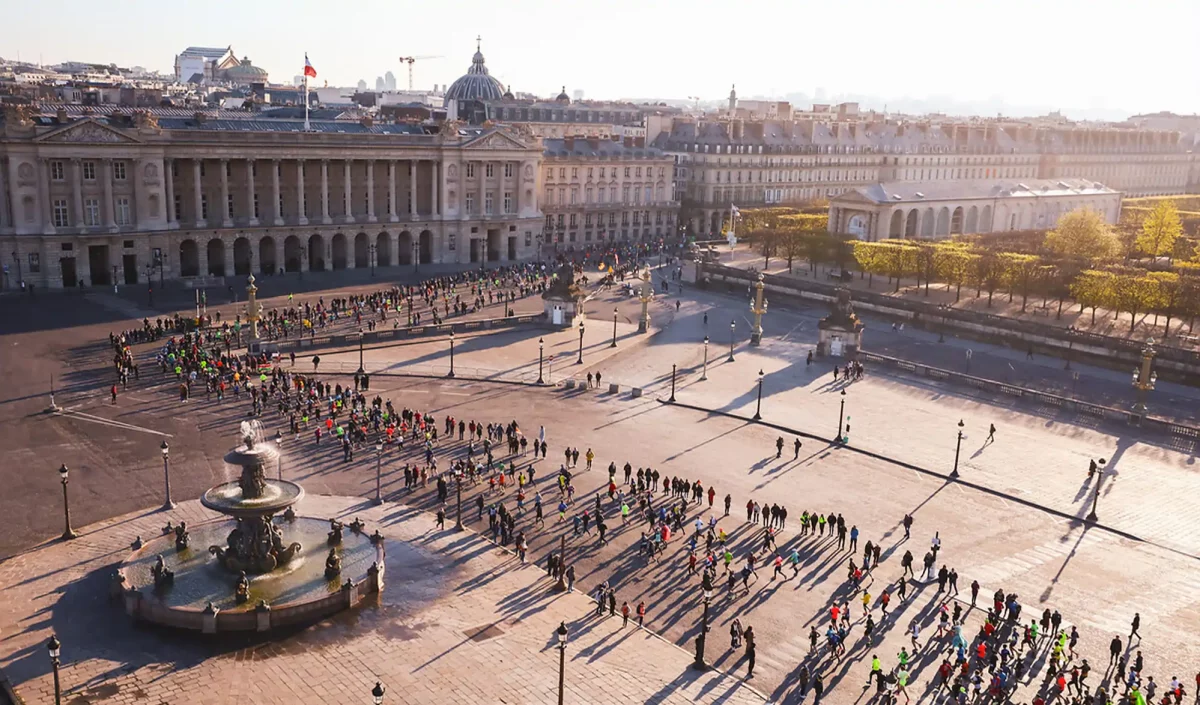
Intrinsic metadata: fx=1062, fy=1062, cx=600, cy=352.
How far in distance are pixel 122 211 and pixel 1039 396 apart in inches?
3003

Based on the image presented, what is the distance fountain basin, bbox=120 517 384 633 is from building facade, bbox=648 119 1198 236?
10953 cm

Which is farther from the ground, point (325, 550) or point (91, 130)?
point (91, 130)

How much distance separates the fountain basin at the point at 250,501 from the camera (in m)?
36.4

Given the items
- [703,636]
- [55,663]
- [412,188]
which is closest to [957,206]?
[412,188]

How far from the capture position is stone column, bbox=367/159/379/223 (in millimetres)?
109562

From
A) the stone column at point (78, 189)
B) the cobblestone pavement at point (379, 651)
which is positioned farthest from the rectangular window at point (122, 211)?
the cobblestone pavement at point (379, 651)

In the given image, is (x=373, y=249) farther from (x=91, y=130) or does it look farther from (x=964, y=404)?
(x=964, y=404)

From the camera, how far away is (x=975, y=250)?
106 metres

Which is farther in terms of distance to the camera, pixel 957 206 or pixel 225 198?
pixel 957 206

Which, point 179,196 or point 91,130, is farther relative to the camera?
point 179,196

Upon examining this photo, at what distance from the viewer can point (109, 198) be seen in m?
91.8

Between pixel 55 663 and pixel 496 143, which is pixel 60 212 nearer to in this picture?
A: pixel 496 143

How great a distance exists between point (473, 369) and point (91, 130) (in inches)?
1725

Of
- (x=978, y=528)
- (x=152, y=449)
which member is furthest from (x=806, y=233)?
(x=152, y=449)
